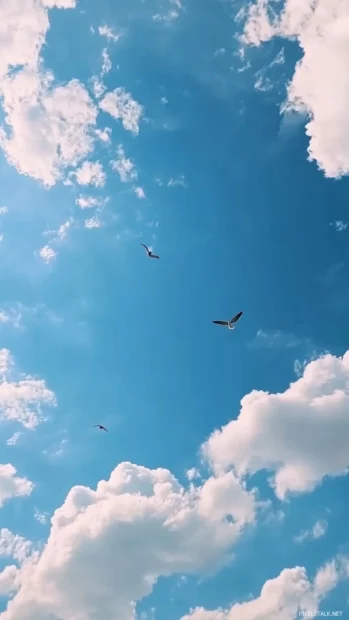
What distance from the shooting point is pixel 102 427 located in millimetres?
102125

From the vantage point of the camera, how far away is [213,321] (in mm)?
79750

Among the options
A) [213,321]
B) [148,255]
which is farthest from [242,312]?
[148,255]

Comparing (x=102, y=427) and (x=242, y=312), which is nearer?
(x=242, y=312)

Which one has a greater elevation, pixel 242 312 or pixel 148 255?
pixel 148 255

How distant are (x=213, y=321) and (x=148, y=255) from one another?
16.9 metres

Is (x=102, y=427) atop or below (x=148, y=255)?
below

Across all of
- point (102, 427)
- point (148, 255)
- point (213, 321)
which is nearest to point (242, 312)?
point (213, 321)

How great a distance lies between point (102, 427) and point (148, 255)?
40820 millimetres

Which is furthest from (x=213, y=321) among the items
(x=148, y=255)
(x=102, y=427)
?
(x=102, y=427)

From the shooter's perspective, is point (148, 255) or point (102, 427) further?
point (102, 427)

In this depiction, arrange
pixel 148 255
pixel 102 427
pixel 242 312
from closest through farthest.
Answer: pixel 242 312
pixel 148 255
pixel 102 427

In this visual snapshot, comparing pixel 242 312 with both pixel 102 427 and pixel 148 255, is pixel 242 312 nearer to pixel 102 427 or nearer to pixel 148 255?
pixel 148 255

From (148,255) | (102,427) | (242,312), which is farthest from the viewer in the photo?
(102,427)

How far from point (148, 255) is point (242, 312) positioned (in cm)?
1973
